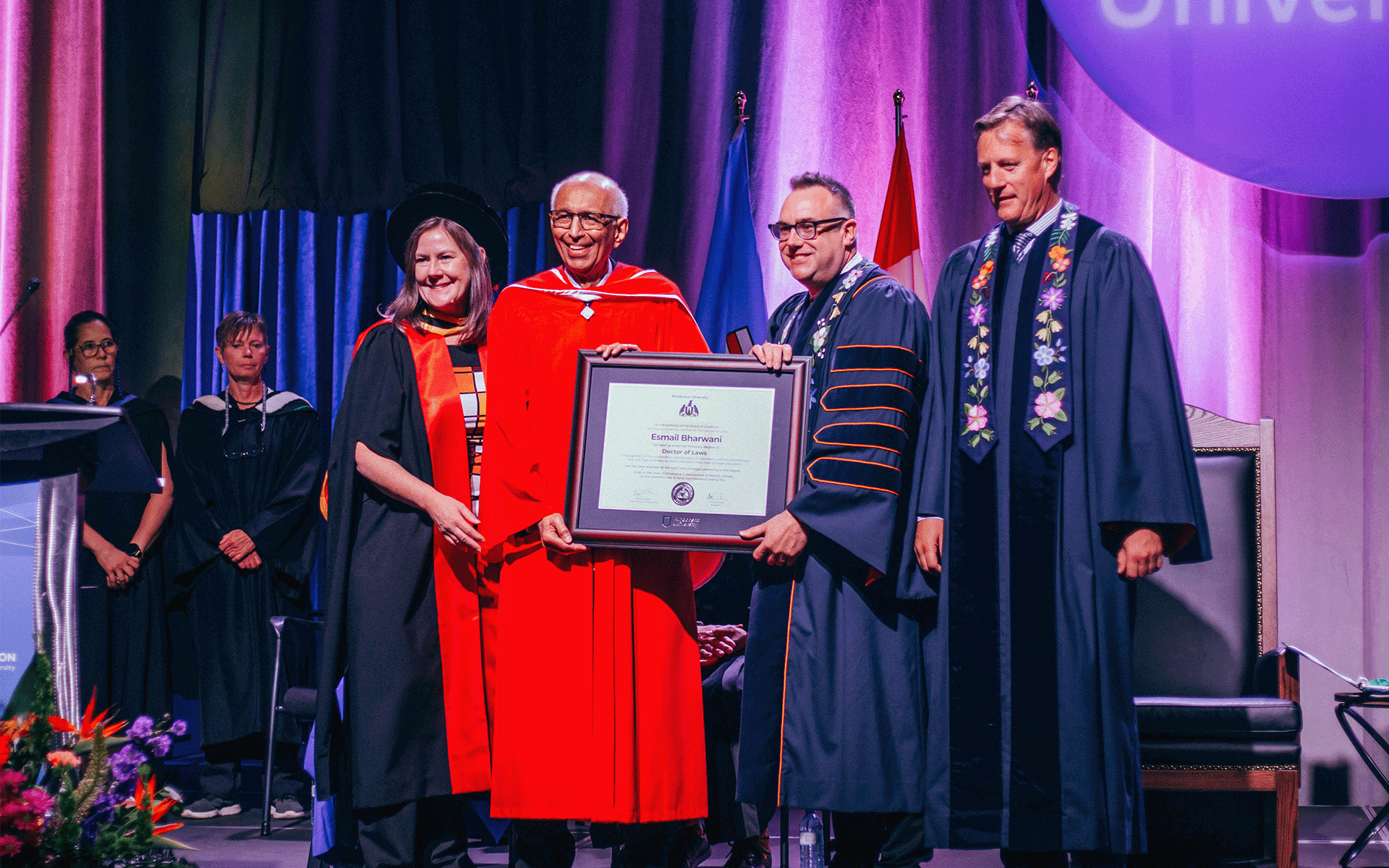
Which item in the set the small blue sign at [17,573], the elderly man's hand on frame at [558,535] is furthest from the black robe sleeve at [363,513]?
the small blue sign at [17,573]

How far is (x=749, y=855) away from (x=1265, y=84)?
309cm

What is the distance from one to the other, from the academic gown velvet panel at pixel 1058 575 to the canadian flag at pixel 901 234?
66.3 inches

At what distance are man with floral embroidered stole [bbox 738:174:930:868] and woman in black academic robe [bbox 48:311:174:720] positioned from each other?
276 cm

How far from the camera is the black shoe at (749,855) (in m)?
3.32

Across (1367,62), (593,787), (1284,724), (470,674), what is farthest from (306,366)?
(1367,62)

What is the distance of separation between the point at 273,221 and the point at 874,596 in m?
3.47

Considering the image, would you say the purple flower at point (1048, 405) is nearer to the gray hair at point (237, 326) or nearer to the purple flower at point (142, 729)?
the purple flower at point (142, 729)

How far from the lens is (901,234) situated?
4.34 m

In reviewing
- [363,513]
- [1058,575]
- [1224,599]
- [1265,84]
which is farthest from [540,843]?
[1265,84]

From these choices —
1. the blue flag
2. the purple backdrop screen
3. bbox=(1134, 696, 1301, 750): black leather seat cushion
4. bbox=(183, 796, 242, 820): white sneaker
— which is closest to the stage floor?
bbox=(183, 796, 242, 820): white sneaker

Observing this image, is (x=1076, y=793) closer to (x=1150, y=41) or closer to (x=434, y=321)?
(x=434, y=321)

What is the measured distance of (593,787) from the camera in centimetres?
257

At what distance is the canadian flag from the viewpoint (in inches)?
169

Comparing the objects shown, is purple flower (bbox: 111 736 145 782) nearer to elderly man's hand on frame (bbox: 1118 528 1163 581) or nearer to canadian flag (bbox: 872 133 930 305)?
elderly man's hand on frame (bbox: 1118 528 1163 581)
